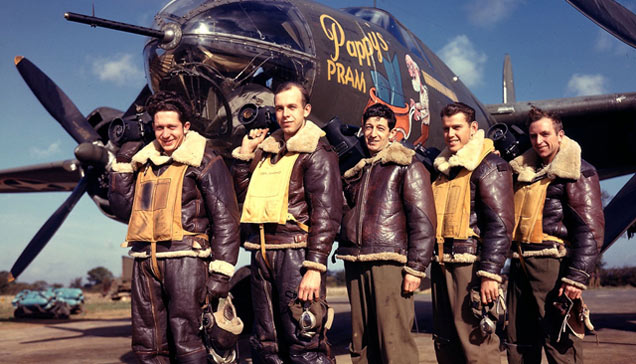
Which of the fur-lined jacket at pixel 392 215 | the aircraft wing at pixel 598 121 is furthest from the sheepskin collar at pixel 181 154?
the aircraft wing at pixel 598 121

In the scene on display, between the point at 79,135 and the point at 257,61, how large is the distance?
4.23 meters

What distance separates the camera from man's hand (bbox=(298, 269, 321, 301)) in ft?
10.6

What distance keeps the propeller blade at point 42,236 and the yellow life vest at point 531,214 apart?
252 inches

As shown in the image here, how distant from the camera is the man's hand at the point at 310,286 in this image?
323 cm

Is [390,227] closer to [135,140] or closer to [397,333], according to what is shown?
[397,333]

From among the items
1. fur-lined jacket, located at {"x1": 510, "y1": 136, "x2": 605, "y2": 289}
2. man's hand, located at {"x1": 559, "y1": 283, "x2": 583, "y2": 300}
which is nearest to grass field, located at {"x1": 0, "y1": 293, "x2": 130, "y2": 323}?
fur-lined jacket, located at {"x1": 510, "y1": 136, "x2": 605, "y2": 289}

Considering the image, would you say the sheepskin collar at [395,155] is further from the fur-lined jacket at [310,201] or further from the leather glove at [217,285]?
the leather glove at [217,285]

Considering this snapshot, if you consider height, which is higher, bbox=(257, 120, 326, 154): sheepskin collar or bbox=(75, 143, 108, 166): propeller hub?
bbox=(75, 143, 108, 166): propeller hub

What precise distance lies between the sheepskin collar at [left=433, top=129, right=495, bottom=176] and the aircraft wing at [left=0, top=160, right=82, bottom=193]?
7520 mm

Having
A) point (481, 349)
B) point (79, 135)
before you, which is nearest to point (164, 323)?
point (481, 349)

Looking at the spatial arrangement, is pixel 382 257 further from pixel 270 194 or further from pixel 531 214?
pixel 531 214

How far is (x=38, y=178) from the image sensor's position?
1098 cm

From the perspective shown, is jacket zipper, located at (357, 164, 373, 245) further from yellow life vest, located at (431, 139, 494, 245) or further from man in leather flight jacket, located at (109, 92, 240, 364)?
man in leather flight jacket, located at (109, 92, 240, 364)

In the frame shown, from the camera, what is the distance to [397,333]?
346 cm
